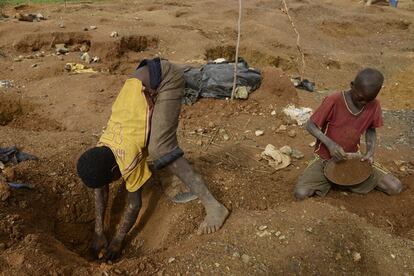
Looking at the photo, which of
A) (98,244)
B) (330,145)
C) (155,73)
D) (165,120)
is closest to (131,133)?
(165,120)

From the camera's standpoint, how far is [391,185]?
3.44 meters

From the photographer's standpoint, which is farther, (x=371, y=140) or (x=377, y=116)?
(x=371, y=140)

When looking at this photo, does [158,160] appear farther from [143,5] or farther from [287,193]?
[143,5]

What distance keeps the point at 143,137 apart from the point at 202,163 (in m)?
1.29

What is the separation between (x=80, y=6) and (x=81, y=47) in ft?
16.5

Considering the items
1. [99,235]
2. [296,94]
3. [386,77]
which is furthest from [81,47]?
[386,77]

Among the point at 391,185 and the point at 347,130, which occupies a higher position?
the point at 347,130

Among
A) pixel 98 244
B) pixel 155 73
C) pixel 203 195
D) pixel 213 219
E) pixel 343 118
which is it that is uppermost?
pixel 155 73

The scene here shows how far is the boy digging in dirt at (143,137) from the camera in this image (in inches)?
97.0

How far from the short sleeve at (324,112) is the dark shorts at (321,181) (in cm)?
39

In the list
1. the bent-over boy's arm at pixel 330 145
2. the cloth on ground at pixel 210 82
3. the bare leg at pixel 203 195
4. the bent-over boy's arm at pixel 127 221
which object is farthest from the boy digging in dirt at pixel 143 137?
the cloth on ground at pixel 210 82

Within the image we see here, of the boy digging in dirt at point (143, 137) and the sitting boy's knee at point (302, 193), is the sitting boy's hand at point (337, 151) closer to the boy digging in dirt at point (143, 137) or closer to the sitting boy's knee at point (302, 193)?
the sitting boy's knee at point (302, 193)

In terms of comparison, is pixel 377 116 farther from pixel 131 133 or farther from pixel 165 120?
pixel 131 133

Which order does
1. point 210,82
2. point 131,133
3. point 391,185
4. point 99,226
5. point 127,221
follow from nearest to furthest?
point 131,133 < point 127,221 < point 99,226 < point 391,185 < point 210,82
